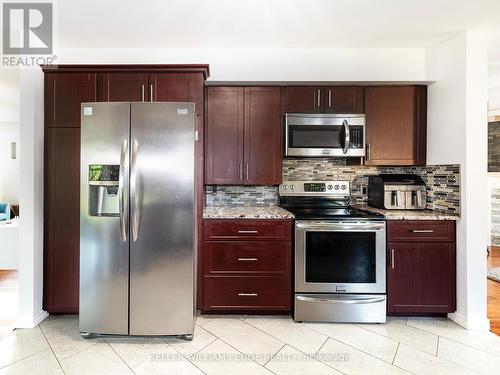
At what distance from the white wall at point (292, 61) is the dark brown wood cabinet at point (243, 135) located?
168 millimetres

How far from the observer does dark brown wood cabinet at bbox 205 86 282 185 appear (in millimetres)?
2787

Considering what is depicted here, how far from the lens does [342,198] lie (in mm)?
3043

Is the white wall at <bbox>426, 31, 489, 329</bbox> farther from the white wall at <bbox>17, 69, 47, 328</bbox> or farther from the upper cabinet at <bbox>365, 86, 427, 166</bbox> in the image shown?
the white wall at <bbox>17, 69, 47, 328</bbox>

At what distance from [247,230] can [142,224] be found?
0.86m

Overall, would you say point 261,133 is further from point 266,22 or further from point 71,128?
point 71,128

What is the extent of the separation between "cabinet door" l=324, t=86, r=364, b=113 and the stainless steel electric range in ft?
3.45

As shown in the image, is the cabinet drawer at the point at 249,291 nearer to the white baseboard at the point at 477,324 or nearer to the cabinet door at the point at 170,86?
the white baseboard at the point at 477,324

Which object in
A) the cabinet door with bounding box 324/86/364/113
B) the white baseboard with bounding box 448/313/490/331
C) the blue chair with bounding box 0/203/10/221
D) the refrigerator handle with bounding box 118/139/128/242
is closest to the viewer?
the refrigerator handle with bounding box 118/139/128/242

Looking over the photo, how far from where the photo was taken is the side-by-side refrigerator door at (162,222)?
212 cm

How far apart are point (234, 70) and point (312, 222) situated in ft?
5.25

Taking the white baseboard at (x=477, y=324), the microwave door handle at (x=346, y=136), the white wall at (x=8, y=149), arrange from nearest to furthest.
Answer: the white baseboard at (x=477, y=324), the microwave door handle at (x=346, y=136), the white wall at (x=8, y=149)

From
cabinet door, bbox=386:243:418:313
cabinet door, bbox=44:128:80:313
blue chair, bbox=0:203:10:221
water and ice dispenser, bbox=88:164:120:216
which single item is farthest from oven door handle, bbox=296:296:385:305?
blue chair, bbox=0:203:10:221

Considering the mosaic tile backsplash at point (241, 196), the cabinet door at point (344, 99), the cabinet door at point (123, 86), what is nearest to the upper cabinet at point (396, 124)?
the cabinet door at point (344, 99)

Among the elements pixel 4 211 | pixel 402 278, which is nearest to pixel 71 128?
pixel 402 278
